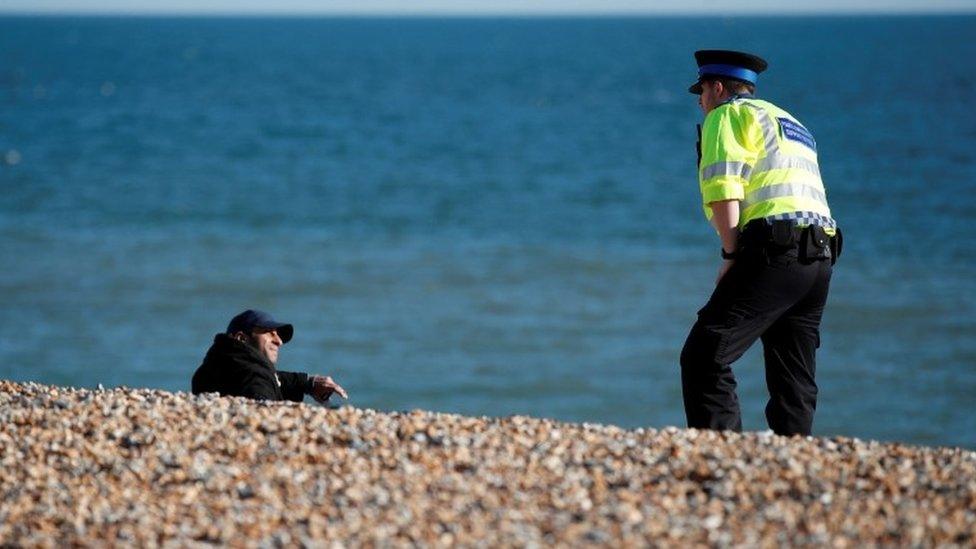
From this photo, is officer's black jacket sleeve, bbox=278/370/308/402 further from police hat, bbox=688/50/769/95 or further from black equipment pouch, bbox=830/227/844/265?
black equipment pouch, bbox=830/227/844/265

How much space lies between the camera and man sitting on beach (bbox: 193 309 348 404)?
809 centimetres

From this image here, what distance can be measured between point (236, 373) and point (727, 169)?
2.94 metres

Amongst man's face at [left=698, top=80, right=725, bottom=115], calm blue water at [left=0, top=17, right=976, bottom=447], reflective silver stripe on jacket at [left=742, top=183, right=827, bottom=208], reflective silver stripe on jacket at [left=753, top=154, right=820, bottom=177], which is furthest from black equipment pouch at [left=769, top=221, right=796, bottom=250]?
calm blue water at [left=0, top=17, right=976, bottom=447]

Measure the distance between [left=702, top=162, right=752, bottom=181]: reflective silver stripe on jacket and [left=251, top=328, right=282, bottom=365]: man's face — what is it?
2.78m

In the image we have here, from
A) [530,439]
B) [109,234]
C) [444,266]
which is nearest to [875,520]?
[530,439]

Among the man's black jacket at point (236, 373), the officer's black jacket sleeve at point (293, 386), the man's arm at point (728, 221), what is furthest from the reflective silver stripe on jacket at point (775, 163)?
the officer's black jacket sleeve at point (293, 386)

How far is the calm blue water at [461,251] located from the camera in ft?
68.8

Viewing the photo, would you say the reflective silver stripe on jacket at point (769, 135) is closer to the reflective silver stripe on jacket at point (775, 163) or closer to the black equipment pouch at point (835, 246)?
the reflective silver stripe on jacket at point (775, 163)

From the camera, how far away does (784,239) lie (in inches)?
274

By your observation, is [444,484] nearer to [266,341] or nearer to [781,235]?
[781,235]

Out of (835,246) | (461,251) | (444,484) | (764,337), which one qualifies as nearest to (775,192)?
(835,246)

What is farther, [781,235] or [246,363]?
[246,363]

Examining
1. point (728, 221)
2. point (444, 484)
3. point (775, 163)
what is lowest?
point (444, 484)

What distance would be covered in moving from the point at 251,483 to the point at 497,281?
20.4 m
